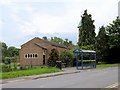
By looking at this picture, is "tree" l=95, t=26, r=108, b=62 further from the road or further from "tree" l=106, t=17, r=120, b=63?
the road

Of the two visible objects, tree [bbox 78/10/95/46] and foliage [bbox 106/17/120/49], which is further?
foliage [bbox 106/17/120/49]

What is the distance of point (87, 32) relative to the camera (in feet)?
123

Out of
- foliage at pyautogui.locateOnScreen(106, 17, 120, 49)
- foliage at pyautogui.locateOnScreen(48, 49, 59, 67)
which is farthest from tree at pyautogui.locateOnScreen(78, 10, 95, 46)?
foliage at pyautogui.locateOnScreen(48, 49, 59, 67)

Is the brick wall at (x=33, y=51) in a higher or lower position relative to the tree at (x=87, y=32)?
lower

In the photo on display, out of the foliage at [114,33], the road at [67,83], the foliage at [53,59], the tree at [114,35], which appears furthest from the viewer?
the tree at [114,35]

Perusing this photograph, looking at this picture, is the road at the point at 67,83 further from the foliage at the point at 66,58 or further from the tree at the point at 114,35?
the tree at the point at 114,35

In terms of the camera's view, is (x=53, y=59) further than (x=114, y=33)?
No

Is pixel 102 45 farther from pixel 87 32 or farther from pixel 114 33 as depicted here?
pixel 87 32

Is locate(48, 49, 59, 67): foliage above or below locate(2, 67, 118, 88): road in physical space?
above

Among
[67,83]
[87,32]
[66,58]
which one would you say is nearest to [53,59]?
[66,58]

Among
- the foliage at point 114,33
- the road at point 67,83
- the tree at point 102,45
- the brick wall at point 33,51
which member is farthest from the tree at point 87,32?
the road at point 67,83

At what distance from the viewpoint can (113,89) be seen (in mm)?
8133

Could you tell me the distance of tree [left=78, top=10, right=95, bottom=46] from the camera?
3703 cm

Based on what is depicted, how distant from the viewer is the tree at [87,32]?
37.0 meters
